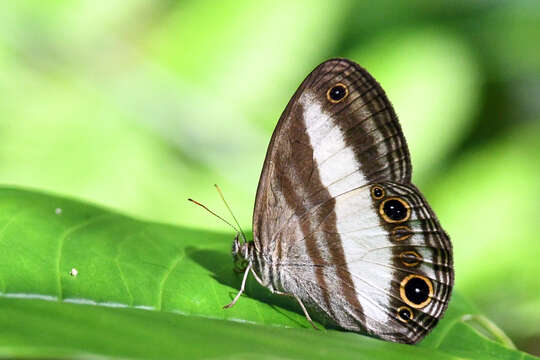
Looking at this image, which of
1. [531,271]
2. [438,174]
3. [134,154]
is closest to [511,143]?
[438,174]

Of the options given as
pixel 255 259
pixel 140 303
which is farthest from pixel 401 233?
pixel 140 303

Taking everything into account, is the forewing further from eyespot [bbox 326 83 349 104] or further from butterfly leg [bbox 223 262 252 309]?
butterfly leg [bbox 223 262 252 309]

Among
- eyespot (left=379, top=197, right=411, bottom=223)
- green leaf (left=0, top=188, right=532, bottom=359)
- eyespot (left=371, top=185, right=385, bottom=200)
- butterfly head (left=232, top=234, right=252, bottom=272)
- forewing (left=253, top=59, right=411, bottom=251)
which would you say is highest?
forewing (left=253, top=59, right=411, bottom=251)

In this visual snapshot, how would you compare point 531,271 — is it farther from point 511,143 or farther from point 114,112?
point 114,112

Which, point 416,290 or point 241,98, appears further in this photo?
point 241,98

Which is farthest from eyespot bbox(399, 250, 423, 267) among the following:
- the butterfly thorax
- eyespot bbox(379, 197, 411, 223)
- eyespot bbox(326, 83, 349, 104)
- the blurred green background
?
the blurred green background

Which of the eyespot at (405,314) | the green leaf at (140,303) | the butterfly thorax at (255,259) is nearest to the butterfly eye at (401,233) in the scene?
the eyespot at (405,314)

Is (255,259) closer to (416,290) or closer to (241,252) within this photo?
(241,252)
